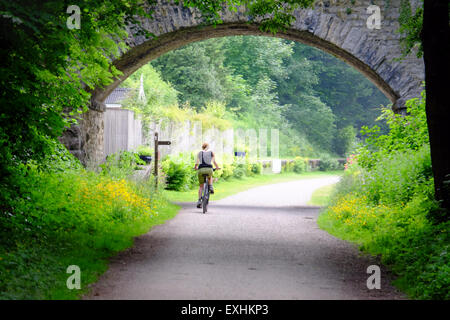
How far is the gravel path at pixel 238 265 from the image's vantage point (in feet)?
20.3

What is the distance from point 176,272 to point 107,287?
1050 millimetres

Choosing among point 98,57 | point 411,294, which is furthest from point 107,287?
point 98,57

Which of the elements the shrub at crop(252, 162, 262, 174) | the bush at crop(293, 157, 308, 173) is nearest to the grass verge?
the shrub at crop(252, 162, 262, 174)

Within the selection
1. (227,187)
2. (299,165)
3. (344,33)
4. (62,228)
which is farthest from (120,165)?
(299,165)

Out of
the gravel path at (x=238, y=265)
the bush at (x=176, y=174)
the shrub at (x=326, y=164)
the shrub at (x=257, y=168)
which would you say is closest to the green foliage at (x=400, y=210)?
the gravel path at (x=238, y=265)

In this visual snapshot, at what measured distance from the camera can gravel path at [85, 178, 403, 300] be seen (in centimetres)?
619

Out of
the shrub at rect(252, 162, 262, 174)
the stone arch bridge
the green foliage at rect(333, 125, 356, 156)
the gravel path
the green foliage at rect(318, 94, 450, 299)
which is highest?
the green foliage at rect(333, 125, 356, 156)

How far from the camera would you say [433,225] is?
8.51 metres

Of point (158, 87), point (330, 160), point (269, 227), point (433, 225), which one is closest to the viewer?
point (433, 225)

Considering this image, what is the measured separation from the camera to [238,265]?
770cm

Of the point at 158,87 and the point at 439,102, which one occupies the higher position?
the point at 158,87

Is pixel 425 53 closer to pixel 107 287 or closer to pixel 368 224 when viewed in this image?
pixel 368 224

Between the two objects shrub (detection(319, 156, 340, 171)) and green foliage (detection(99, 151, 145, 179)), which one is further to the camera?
shrub (detection(319, 156, 340, 171))

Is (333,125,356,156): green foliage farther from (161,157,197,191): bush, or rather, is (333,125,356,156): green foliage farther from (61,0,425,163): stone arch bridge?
(61,0,425,163): stone arch bridge
